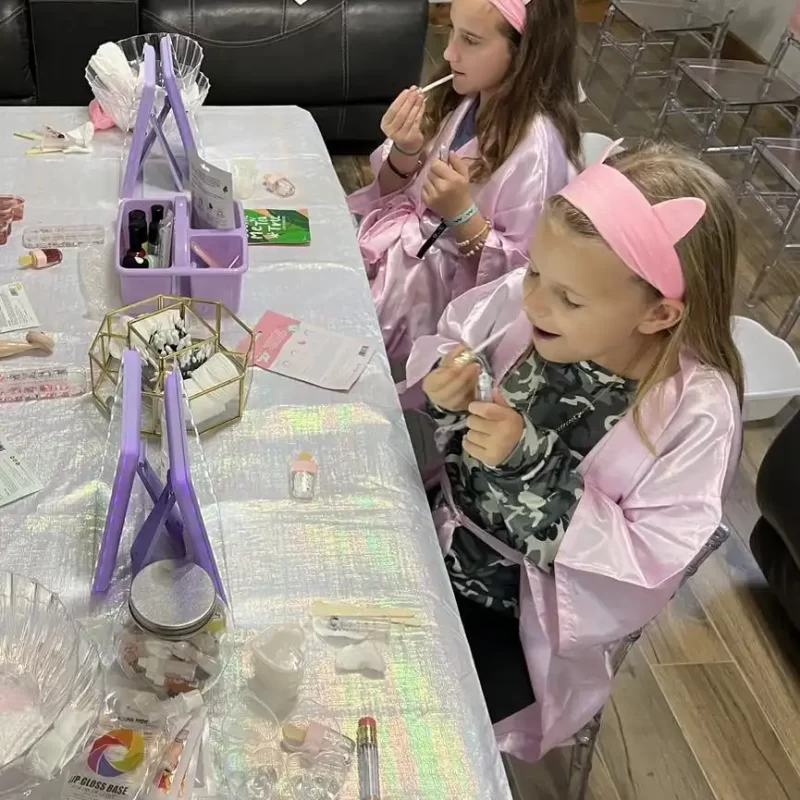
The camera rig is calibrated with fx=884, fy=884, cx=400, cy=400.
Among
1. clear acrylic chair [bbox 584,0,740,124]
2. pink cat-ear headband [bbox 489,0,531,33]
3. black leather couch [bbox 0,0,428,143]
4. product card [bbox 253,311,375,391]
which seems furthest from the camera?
clear acrylic chair [bbox 584,0,740,124]

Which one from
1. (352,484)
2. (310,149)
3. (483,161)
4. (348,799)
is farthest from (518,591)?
(310,149)

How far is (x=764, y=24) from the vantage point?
4094 mm

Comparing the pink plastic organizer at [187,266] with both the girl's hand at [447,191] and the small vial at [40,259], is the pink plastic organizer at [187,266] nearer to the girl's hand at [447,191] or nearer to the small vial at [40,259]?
the small vial at [40,259]

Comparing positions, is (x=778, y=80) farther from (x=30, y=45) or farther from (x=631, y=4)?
(x=30, y=45)

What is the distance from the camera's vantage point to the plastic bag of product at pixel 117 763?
73 centimetres

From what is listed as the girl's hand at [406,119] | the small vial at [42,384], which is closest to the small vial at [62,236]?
the small vial at [42,384]

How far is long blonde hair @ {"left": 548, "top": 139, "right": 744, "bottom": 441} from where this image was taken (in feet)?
3.09

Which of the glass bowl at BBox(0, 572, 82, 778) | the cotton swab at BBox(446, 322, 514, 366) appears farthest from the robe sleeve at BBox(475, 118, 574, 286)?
the glass bowl at BBox(0, 572, 82, 778)

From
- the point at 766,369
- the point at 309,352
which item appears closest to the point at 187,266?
the point at 309,352

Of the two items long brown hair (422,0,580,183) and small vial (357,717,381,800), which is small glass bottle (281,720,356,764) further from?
long brown hair (422,0,580,183)

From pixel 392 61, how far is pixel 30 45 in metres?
1.07

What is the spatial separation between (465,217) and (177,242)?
1.63 feet

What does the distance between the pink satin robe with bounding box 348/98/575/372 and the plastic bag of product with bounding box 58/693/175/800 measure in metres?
0.98

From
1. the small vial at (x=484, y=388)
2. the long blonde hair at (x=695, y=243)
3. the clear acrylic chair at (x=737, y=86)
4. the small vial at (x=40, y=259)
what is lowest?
the clear acrylic chair at (x=737, y=86)
